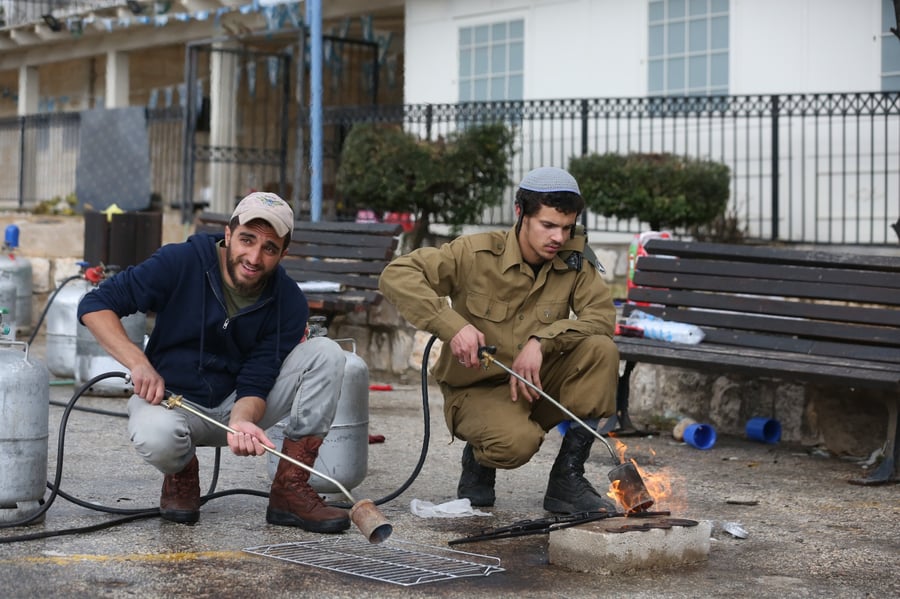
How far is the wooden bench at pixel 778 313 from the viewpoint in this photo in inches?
259

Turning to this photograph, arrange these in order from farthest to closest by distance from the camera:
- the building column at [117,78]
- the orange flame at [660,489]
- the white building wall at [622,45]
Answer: the building column at [117,78]
the white building wall at [622,45]
the orange flame at [660,489]

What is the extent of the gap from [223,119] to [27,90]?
6603mm

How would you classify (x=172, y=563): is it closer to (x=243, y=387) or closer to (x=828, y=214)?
(x=243, y=387)

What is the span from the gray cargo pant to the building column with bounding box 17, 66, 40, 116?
19673mm

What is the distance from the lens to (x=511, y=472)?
20.9 ft

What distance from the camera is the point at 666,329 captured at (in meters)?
7.54

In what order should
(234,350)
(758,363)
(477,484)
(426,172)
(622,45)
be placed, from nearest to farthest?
(234,350)
(477,484)
(758,363)
(426,172)
(622,45)

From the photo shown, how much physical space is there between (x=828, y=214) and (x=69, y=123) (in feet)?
39.3

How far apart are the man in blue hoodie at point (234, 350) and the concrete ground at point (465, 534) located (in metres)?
0.16

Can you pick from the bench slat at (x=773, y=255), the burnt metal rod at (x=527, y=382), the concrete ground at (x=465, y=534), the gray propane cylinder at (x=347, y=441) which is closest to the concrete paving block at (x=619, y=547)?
the concrete ground at (x=465, y=534)

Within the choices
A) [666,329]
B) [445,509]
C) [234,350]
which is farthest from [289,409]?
[666,329]

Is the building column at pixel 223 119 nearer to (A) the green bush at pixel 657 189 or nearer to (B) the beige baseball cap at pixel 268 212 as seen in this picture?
(A) the green bush at pixel 657 189

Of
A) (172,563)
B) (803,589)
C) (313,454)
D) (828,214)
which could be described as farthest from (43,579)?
(828,214)

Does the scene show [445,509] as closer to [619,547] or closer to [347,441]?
[347,441]
